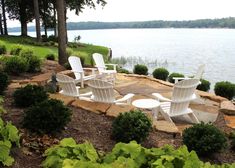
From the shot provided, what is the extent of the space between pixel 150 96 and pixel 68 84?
89.6 inches

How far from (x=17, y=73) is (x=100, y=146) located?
5.43 meters

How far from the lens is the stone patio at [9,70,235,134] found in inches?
225

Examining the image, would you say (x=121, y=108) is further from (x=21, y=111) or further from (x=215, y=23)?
(x=215, y=23)

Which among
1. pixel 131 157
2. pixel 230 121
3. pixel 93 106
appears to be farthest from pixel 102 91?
pixel 131 157

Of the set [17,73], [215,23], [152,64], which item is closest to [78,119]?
[17,73]

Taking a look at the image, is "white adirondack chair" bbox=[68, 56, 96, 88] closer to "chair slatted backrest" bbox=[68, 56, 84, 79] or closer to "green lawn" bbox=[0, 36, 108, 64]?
"chair slatted backrest" bbox=[68, 56, 84, 79]

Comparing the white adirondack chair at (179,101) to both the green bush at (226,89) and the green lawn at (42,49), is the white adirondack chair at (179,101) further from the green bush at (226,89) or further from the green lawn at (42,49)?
the green lawn at (42,49)

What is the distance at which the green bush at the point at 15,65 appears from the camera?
8.98 m

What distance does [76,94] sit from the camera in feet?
22.9

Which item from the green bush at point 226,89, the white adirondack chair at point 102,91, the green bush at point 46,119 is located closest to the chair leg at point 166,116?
the white adirondack chair at point 102,91

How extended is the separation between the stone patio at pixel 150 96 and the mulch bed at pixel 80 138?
0.21 m

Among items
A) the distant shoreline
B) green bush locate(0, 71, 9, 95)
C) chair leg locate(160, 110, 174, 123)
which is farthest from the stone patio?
the distant shoreline

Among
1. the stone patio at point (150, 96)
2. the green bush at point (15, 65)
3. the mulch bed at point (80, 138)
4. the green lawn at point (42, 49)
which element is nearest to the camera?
the mulch bed at point (80, 138)

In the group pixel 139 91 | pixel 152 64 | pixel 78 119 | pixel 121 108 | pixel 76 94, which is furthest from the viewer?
pixel 152 64
